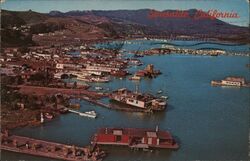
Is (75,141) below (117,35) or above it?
below

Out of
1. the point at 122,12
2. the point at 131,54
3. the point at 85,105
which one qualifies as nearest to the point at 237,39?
the point at 122,12

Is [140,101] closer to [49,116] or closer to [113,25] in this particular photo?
[49,116]

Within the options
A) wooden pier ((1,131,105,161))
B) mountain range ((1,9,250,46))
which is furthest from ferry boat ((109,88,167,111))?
wooden pier ((1,131,105,161))

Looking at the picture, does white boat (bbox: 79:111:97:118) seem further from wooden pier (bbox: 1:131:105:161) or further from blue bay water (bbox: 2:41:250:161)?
wooden pier (bbox: 1:131:105:161)

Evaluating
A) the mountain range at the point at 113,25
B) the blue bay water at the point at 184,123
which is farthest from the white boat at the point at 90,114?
the mountain range at the point at 113,25

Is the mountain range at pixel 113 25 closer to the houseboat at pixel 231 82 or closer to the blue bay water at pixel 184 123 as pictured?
the houseboat at pixel 231 82

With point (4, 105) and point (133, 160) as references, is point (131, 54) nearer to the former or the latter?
point (4, 105)

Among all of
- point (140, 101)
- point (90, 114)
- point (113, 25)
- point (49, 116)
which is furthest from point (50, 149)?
point (113, 25)
